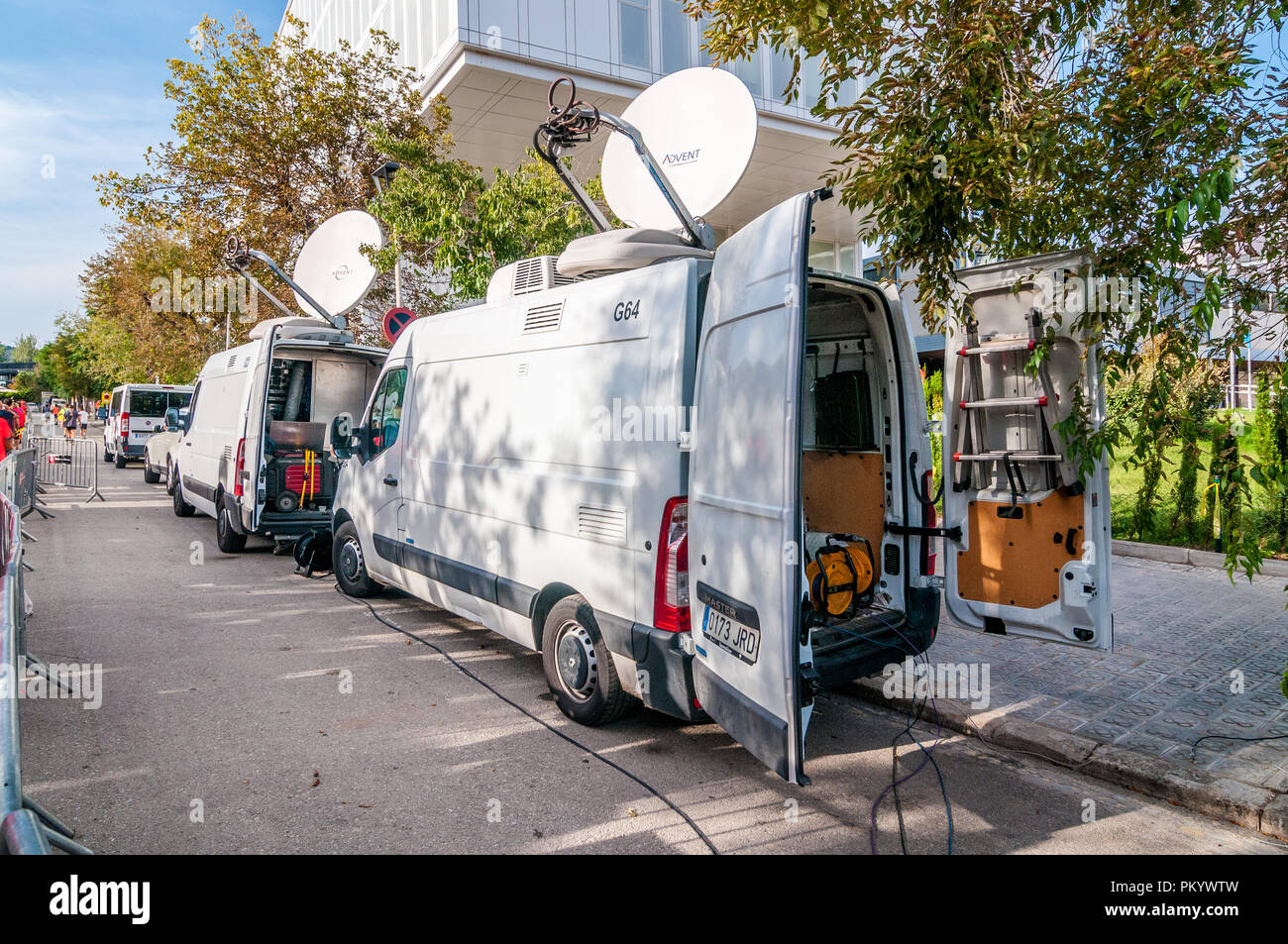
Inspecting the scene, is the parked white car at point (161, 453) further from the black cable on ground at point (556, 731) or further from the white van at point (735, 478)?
the white van at point (735, 478)

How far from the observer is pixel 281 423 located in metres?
10.1

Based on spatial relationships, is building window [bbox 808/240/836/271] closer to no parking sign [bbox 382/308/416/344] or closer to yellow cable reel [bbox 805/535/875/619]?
no parking sign [bbox 382/308/416/344]

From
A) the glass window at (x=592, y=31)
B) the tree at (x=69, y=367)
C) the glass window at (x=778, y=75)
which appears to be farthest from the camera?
the tree at (x=69, y=367)

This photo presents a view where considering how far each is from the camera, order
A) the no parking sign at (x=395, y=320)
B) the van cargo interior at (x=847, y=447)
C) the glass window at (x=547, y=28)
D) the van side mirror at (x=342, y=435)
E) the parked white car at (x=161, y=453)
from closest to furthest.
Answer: the van cargo interior at (x=847, y=447), the van side mirror at (x=342, y=435), the no parking sign at (x=395, y=320), the glass window at (x=547, y=28), the parked white car at (x=161, y=453)

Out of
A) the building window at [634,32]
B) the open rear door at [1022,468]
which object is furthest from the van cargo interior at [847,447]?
the building window at [634,32]

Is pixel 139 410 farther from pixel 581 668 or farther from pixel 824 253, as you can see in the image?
pixel 581 668

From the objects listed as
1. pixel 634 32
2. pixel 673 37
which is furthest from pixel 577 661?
pixel 673 37

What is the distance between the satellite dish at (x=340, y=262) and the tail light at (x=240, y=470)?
97.7 inches

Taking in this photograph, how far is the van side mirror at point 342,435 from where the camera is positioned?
714cm

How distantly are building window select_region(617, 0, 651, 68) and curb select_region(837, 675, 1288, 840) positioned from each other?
17.2m

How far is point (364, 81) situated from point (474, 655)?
45.0 feet

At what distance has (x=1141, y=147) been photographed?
13.5 feet
